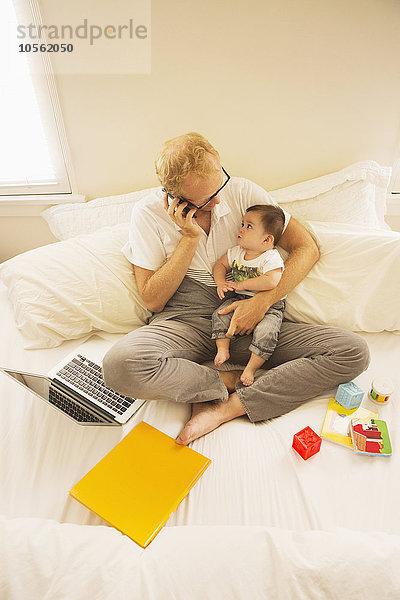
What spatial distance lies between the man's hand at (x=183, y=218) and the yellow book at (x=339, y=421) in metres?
0.70

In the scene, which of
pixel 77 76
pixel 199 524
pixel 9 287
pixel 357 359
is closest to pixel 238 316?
pixel 357 359

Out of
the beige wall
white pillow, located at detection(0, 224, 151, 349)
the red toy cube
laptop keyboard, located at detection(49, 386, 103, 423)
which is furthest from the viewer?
the beige wall

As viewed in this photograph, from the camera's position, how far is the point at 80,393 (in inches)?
45.8

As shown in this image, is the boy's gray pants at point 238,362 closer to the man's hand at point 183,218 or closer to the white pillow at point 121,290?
the white pillow at point 121,290

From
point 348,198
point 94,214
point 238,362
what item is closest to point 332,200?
point 348,198

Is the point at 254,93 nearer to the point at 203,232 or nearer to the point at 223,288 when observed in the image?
the point at 203,232

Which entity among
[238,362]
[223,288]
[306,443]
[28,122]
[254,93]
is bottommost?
[238,362]

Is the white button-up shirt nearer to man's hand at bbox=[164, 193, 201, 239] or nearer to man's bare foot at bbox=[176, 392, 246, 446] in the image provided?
man's hand at bbox=[164, 193, 201, 239]

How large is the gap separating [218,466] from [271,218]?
795mm

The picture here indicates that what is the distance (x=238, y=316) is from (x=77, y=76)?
1.24 m

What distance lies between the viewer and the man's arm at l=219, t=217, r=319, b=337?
129cm

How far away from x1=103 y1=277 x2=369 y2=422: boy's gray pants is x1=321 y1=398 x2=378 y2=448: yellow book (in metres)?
0.07

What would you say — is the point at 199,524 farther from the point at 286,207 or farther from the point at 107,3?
the point at 107,3

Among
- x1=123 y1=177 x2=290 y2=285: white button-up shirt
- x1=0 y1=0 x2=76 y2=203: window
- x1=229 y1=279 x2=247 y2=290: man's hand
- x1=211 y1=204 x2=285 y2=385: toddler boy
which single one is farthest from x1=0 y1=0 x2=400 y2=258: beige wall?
x1=229 y1=279 x2=247 y2=290: man's hand
